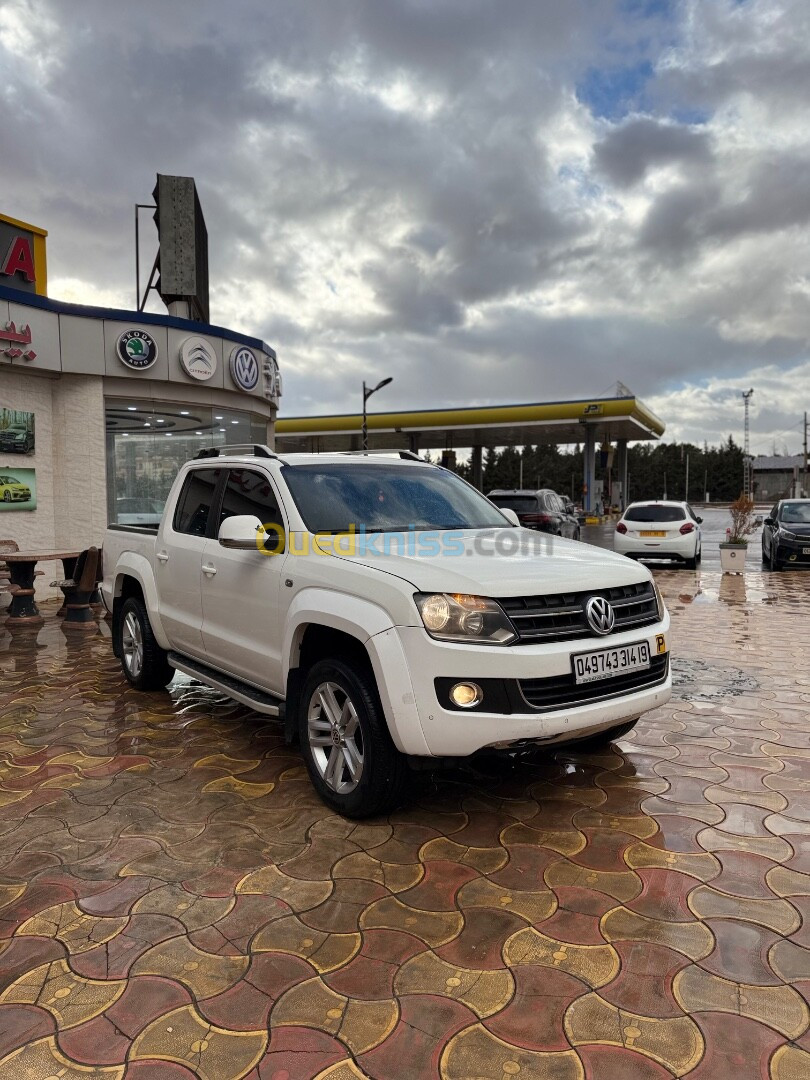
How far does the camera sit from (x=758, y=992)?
2.18m

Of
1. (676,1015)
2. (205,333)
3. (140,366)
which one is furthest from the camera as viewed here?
(205,333)

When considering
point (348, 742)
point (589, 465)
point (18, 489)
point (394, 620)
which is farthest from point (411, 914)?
point (589, 465)

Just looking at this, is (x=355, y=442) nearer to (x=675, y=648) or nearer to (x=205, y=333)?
(x=205, y=333)

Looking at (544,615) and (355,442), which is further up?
(355,442)

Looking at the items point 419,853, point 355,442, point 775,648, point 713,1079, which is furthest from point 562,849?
point 355,442

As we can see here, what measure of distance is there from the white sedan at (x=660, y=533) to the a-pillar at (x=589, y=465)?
17804 millimetres

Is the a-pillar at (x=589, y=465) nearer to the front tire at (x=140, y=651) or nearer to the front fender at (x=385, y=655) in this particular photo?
the front tire at (x=140, y=651)

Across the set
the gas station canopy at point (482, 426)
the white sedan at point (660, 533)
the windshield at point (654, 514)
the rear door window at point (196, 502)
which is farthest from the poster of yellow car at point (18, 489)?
the gas station canopy at point (482, 426)

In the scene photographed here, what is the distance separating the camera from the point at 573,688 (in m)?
3.12

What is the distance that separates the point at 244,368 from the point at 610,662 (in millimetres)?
11419

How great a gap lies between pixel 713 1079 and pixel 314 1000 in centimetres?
112

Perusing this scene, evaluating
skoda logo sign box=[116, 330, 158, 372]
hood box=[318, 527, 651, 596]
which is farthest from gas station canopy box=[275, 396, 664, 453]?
hood box=[318, 527, 651, 596]

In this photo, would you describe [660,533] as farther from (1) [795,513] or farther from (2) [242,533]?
(2) [242,533]

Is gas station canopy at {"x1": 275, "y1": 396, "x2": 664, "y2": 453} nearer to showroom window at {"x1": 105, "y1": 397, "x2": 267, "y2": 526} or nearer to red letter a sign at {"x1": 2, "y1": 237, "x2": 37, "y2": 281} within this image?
showroom window at {"x1": 105, "y1": 397, "x2": 267, "y2": 526}
